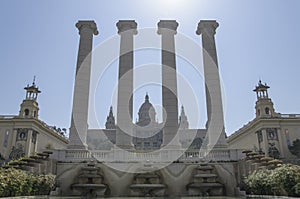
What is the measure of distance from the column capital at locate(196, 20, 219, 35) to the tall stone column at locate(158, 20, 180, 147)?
10.4 ft

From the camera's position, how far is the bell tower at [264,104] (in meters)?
62.6

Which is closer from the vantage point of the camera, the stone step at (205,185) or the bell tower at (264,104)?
the stone step at (205,185)

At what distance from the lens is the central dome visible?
126m

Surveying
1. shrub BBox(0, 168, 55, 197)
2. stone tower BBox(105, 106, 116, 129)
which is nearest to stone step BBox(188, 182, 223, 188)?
shrub BBox(0, 168, 55, 197)

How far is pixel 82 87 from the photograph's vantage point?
110 feet

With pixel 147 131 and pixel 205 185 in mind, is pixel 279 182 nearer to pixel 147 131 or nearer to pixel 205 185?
pixel 205 185

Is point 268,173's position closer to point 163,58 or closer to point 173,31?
point 163,58

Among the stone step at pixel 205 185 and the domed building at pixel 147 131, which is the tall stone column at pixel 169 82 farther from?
the domed building at pixel 147 131

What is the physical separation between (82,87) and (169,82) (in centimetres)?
1015

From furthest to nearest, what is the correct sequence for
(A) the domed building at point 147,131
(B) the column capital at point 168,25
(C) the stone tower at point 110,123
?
1. (C) the stone tower at point 110,123
2. (A) the domed building at point 147,131
3. (B) the column capital at point 168,25

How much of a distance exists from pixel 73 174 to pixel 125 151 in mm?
6002

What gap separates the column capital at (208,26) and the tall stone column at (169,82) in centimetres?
316

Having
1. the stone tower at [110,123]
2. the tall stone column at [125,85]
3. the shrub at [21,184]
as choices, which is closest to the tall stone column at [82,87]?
the tall stone column at [125,85]

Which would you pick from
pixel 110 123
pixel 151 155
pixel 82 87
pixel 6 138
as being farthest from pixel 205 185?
pixel 110 123
